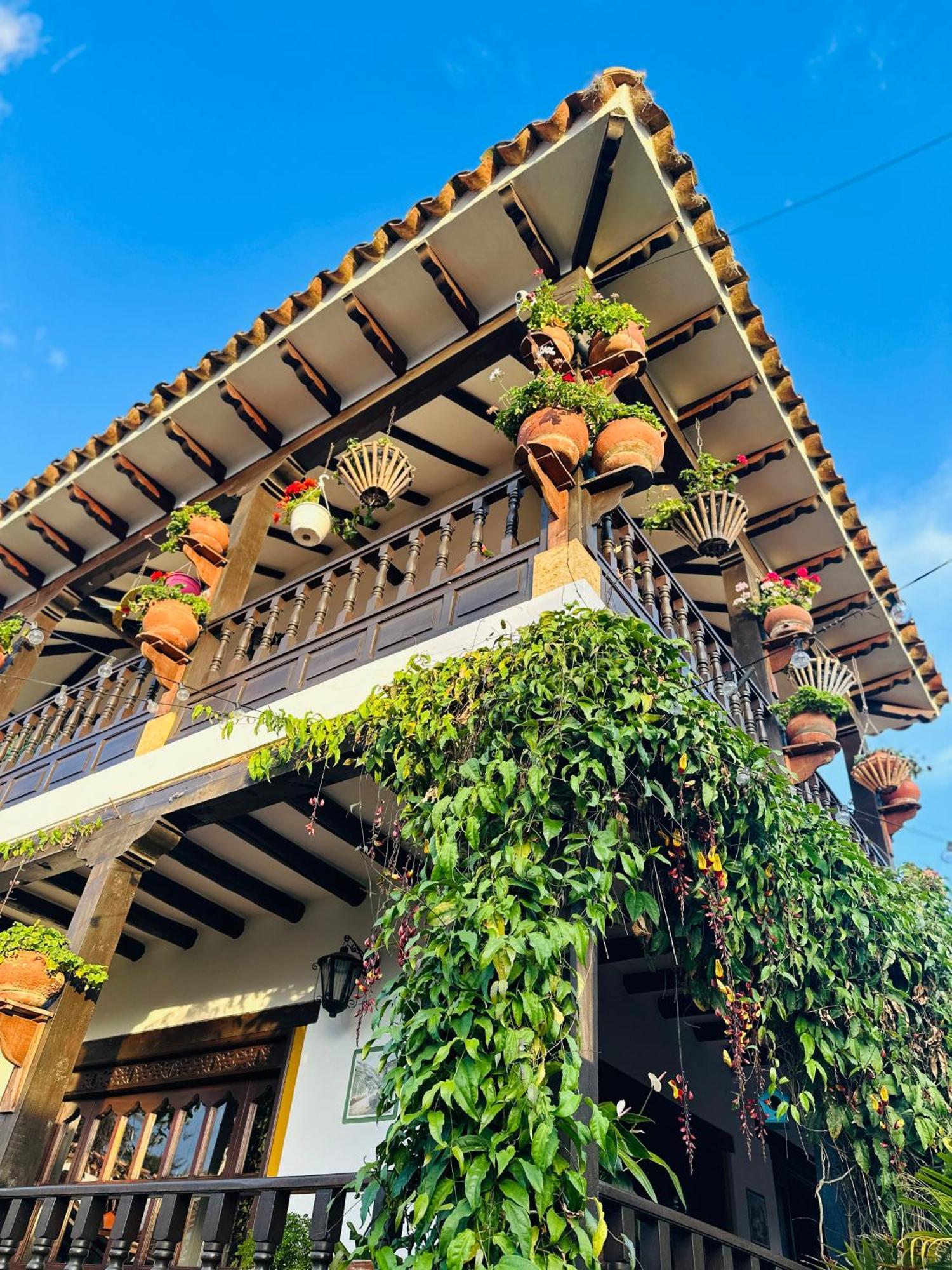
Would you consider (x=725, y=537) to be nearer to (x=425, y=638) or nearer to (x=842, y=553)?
(x=842, y=553)

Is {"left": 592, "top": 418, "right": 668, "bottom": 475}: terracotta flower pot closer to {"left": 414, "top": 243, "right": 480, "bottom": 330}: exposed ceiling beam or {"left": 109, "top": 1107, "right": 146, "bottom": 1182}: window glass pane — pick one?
{"left": 414, "top": 243, "right": 480, "bottom": 330}: exposed ceiling beam

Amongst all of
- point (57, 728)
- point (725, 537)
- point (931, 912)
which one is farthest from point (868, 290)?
point (57, 728)

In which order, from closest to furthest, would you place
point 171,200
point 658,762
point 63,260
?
point 658,762 < point 171,200 < point 63,260

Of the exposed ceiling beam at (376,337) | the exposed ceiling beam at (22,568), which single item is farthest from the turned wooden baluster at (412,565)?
the exposed ceiling beam at (22,568)

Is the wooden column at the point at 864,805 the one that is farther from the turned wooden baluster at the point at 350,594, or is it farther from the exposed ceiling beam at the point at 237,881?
the exposed ceiling beam at the point at 237,881

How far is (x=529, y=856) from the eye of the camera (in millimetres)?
3055

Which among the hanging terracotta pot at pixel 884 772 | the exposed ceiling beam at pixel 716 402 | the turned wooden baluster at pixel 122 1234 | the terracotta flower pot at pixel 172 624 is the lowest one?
the turned wooden baluster at pixel 122 1234

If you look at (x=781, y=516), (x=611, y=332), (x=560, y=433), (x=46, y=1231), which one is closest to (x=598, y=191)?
(x=611, y=332)

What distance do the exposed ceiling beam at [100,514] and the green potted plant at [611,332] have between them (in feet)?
14.6

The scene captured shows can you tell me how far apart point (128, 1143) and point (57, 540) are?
4792mm

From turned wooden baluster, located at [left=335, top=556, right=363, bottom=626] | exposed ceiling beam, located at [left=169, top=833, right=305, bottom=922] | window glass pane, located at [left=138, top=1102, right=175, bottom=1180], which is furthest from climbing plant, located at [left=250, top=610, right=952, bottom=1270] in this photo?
window glass pane, located at [left=138, top=1102, right=175, bottom=1180]

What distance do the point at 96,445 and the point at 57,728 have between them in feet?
7.39

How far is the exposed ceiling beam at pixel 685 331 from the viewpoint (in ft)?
18.2

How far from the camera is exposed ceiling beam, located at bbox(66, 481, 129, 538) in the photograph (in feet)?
23.8
